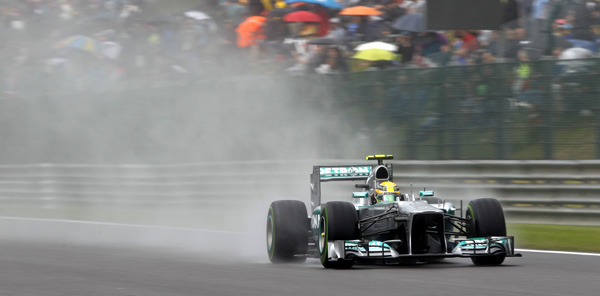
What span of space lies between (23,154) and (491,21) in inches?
484

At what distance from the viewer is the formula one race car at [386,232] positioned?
32.7ft

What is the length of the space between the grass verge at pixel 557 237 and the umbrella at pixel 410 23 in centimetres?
366

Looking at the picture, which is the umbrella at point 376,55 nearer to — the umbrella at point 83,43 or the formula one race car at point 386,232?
the formula one race car at point 386,232

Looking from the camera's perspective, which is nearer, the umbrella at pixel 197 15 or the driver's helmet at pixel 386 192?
the driver's helmet at pixel 386 192

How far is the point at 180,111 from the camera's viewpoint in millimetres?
20141

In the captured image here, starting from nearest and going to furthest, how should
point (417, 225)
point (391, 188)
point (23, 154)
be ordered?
point (417, 225), point (391, 188), point (23, 154)

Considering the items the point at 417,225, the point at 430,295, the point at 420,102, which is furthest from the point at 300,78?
the point at 430,295

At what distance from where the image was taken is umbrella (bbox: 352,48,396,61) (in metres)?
16.8

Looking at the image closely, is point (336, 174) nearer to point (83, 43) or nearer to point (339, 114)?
point (339, 114)

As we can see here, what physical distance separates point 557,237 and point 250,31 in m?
7.76

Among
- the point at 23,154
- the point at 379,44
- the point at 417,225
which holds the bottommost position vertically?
the point at 23,154

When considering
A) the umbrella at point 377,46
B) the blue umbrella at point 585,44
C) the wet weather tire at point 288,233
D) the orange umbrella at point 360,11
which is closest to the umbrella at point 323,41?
the umbrella at point 377,46

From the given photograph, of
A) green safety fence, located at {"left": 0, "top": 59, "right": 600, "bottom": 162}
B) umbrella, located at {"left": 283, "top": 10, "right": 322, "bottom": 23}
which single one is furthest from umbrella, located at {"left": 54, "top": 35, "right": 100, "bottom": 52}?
umbrella, located at {"left": 283, "top": 10, "right": 322, "bottom": 23}

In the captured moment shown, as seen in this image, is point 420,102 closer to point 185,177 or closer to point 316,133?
point 316,133
